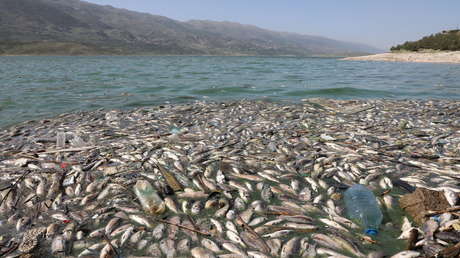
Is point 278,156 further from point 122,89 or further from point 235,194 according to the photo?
point 122,89

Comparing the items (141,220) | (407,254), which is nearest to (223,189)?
(141,220)

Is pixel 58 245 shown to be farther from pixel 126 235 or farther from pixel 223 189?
pixel 223 189

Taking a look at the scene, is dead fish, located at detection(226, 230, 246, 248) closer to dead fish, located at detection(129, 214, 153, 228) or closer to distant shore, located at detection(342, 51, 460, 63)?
dead fish, located at detection(129, 214, 153, 228)

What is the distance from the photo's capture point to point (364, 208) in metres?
4.55

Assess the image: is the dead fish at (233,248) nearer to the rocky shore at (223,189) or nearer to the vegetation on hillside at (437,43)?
the rocky shore at (223,189)

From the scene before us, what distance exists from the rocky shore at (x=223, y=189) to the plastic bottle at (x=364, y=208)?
0.11m

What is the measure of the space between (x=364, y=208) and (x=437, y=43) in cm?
7201

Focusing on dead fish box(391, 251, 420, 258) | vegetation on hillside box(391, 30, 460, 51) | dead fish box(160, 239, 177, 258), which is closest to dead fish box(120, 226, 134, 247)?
dead fish box(160, 239, 177, 258)

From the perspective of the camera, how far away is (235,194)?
5277mm

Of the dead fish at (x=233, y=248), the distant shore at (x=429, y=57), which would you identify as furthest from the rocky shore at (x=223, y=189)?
the distant shore at (x=429, y=57)

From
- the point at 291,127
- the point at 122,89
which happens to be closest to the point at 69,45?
the point at 122,89

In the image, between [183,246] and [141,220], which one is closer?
[183,246]

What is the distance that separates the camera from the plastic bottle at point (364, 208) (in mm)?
4363

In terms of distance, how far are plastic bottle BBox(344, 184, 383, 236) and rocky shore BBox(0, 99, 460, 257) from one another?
0.11m
